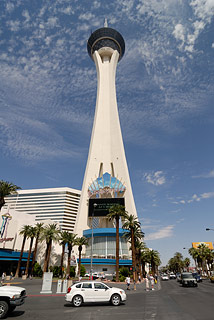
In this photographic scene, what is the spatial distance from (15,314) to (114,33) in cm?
11597

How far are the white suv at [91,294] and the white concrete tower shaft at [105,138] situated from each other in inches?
2411

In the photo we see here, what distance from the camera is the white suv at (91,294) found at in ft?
45.6

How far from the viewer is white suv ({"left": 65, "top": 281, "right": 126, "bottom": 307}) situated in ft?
45.6

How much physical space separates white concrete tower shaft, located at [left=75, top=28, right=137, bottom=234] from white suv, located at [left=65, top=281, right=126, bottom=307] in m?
61.2

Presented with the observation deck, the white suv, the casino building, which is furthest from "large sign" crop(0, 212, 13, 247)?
the observation deck

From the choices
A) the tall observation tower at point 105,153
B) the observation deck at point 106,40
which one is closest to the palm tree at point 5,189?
the tall observation tower at point 105,153

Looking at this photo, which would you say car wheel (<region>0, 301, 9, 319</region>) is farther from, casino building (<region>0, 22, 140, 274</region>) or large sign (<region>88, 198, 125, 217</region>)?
large sign (<region>88, 198, 125, 217</region>)

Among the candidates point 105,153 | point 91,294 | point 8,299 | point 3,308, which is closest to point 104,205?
point 105,153

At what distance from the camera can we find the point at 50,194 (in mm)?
126125

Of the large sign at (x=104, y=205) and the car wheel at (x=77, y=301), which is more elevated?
the large sign at (x=104, y=205)

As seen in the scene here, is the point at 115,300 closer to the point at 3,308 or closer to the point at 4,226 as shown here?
the point at 3,308

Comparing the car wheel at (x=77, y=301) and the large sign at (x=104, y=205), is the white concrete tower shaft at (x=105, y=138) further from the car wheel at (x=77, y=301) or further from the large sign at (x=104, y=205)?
the car wheel at (x=77, y=301)

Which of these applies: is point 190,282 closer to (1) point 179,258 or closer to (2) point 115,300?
(2) point 115,300

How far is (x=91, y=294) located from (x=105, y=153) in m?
75.0
